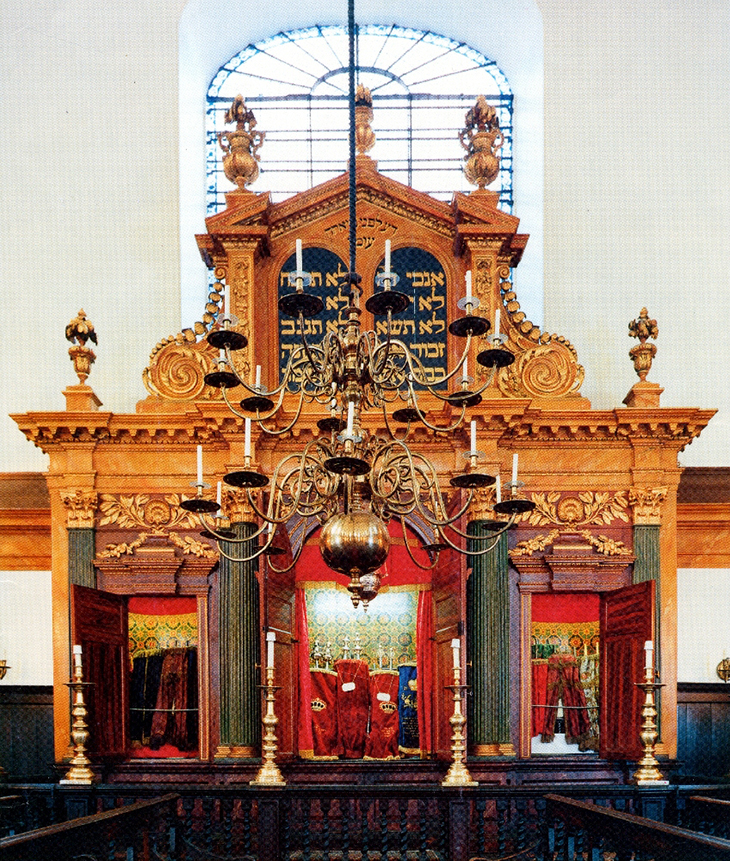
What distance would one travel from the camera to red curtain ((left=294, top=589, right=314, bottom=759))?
945 cm

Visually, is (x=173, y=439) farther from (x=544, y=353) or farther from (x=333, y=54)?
(x=333, y=54)

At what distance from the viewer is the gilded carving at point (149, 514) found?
369 inches

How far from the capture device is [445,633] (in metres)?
8.85

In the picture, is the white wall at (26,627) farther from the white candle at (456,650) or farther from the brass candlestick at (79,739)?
the white candle at (456,650)

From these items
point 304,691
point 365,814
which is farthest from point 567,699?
point 365,814

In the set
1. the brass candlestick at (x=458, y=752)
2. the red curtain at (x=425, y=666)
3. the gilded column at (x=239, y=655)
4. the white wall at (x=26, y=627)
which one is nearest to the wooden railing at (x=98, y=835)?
the gilded column at (x=239, y=655)

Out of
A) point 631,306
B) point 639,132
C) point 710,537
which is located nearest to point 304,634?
point 710,537

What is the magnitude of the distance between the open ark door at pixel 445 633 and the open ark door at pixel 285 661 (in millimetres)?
1287

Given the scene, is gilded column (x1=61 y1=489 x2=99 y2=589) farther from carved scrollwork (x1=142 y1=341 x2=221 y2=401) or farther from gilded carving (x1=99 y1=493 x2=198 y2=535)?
carved scrollwork (x1=142 y1=341 x2=221 y2=401)

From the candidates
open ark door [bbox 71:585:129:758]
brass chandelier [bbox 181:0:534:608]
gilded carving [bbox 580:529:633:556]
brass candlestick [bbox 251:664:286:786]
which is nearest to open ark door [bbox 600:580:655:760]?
gilded carving [bbox 580:529:633:556]

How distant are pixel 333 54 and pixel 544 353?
17.9 ft

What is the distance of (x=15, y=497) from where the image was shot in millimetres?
10664

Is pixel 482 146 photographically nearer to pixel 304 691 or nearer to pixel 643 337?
pixel 643 337

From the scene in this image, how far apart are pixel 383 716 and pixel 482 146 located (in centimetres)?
546
